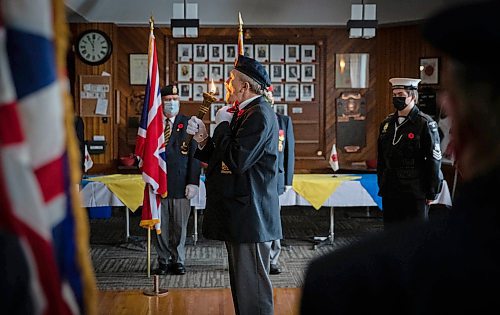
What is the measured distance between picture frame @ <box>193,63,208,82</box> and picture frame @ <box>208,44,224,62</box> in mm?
144

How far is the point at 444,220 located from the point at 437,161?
3.68 m

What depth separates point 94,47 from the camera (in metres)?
9.02

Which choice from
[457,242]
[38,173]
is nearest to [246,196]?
[38,173]

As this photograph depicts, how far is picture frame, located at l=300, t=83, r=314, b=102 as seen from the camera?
9406 millimetres

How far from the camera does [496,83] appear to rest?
0.87 m

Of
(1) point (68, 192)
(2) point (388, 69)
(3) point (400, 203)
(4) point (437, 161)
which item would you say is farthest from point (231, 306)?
(2) point (388, 69)

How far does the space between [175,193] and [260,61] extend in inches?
173

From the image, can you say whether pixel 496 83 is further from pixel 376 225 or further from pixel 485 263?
pixel 376 225

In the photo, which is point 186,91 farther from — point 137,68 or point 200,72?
point 137,68

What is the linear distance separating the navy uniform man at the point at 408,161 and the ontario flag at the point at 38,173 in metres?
3.69

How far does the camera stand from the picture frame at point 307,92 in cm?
941

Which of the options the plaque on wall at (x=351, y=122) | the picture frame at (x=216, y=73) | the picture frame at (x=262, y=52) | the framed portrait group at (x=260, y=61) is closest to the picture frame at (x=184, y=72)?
the framed portrait group at (x=260, y=61)

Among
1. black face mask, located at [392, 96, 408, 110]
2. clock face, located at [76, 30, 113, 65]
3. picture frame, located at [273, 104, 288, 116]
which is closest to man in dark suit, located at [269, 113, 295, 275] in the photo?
black face mask, located at [392, 96, 408, 110]

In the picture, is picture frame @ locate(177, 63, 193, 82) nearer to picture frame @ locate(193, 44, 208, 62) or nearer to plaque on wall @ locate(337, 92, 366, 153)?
picture frame @ locate(193, 44, 208, 62)
